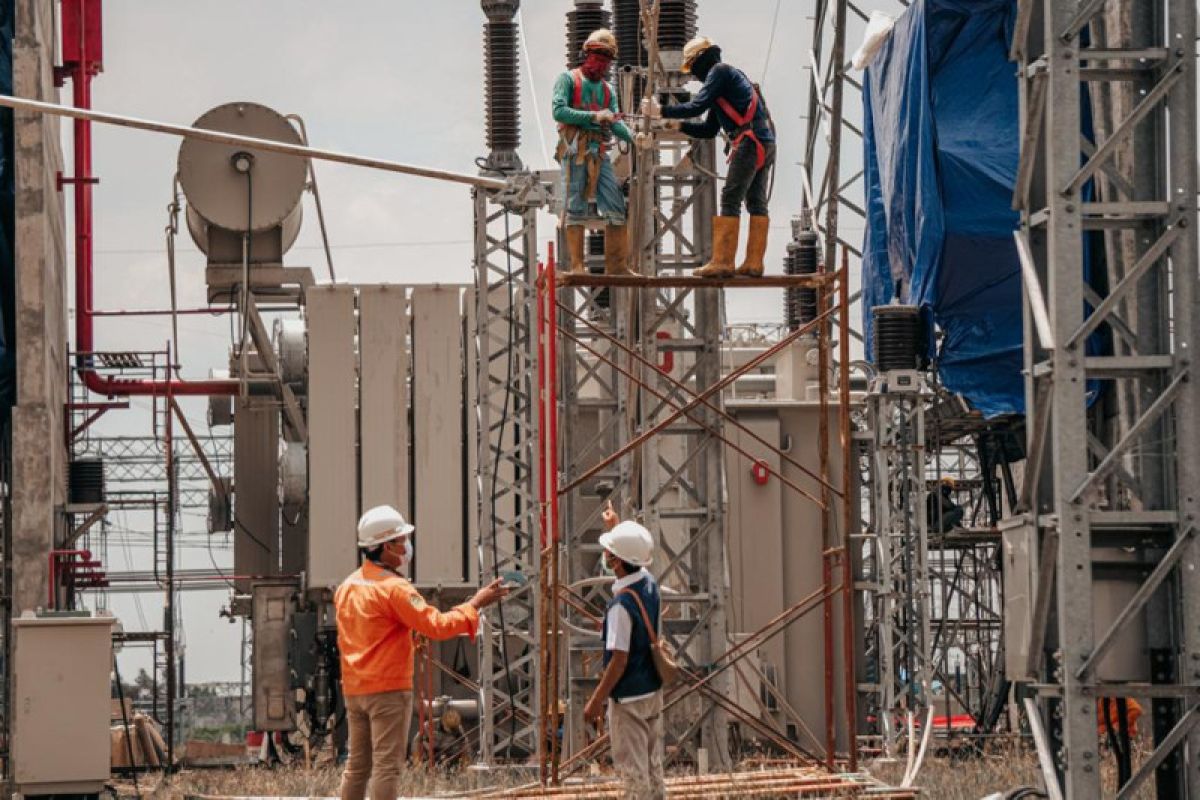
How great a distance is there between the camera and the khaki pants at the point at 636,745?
13.7 meters

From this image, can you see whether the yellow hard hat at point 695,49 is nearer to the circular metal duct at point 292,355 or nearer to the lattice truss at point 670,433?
the lattice truss at point 670,433

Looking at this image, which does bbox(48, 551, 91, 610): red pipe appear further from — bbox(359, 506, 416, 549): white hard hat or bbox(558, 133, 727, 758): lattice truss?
bbox(359, 506, 416, 549): white hard hat

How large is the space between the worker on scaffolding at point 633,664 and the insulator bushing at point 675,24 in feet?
30.1

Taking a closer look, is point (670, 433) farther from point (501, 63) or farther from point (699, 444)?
point (501, 63)

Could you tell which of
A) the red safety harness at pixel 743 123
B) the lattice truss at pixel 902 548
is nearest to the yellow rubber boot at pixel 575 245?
the red safety harness at pixel 743 123

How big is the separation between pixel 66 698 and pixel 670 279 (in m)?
5.99

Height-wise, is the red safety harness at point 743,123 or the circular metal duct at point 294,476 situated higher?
the red safety harness at point 743,123

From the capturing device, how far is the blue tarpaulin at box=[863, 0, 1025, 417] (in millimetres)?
25797

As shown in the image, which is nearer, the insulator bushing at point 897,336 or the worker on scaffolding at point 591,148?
the worker on scaffolding at point 591,148

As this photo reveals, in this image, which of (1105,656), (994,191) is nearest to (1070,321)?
(1105,656)

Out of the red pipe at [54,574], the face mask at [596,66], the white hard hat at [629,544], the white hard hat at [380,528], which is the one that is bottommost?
the red pipe at [54,574]

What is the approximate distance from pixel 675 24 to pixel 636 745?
1006cm

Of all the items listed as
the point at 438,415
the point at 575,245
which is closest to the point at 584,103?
the point at 575,245

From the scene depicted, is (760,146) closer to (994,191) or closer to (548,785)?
(548,785)
